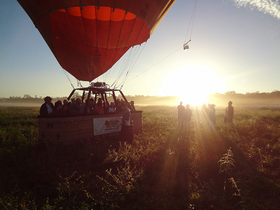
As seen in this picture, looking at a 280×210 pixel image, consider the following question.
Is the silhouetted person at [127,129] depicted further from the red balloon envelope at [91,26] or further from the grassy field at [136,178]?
the red balloon envelope at [91,26]

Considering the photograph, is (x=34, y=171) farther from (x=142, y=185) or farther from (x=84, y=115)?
(x=142, y=185)

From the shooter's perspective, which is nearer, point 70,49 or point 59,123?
point 59,123

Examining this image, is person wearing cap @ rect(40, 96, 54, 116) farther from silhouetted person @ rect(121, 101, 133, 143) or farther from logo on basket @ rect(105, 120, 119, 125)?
silhouetted person @ rect(121, 101, 133, 143)

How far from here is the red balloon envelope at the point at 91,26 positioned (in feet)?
25.2

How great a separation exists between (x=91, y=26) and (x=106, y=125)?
5761 mm

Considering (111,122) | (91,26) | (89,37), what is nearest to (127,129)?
(111,122)

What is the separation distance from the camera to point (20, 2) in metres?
7.97

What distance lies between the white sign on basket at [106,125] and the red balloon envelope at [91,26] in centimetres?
451

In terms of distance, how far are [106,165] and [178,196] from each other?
2658mm

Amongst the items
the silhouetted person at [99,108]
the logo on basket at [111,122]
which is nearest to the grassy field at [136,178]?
the logo on basket at [111,122]

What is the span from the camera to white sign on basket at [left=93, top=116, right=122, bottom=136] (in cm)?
775

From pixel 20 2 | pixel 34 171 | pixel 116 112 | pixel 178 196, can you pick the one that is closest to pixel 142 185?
pixel 178 196

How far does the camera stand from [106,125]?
27.2 feet

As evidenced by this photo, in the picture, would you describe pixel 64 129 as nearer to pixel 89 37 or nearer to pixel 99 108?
pixel 99 108
